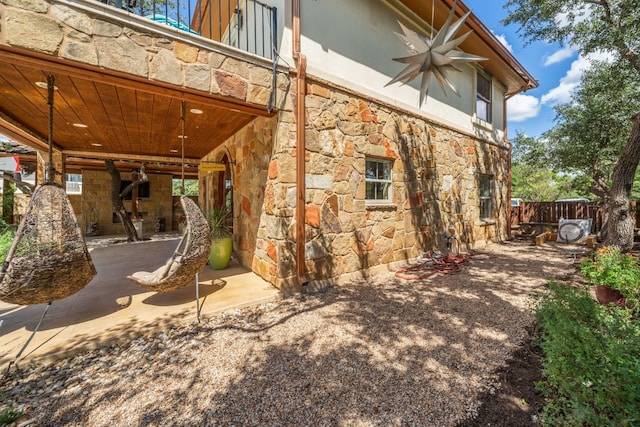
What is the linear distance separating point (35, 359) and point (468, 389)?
3195 mm

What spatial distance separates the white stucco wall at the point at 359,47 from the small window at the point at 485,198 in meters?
2.44

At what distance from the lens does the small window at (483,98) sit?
6877mm

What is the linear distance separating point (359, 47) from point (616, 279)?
431 cm

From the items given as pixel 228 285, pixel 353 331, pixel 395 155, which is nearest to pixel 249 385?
pixel 353 331

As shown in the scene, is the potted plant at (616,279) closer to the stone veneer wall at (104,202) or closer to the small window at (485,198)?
the small window at (485,198)

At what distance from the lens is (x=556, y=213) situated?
A: 9.05 m

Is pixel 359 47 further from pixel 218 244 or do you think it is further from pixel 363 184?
pixel 218 244

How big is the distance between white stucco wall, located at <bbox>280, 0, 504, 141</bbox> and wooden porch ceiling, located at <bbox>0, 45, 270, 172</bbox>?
128 centimetres

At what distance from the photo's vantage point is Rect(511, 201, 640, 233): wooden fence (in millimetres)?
8344

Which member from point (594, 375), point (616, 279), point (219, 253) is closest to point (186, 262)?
point (219, 253)

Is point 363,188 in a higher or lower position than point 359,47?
lower

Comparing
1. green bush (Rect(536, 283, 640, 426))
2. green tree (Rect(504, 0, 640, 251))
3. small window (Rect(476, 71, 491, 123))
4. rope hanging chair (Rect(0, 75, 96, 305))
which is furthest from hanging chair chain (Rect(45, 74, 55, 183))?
green tree (Rect(504, 0, 640, 251))

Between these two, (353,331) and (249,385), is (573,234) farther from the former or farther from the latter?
(249,385)

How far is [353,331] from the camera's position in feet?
8.16
